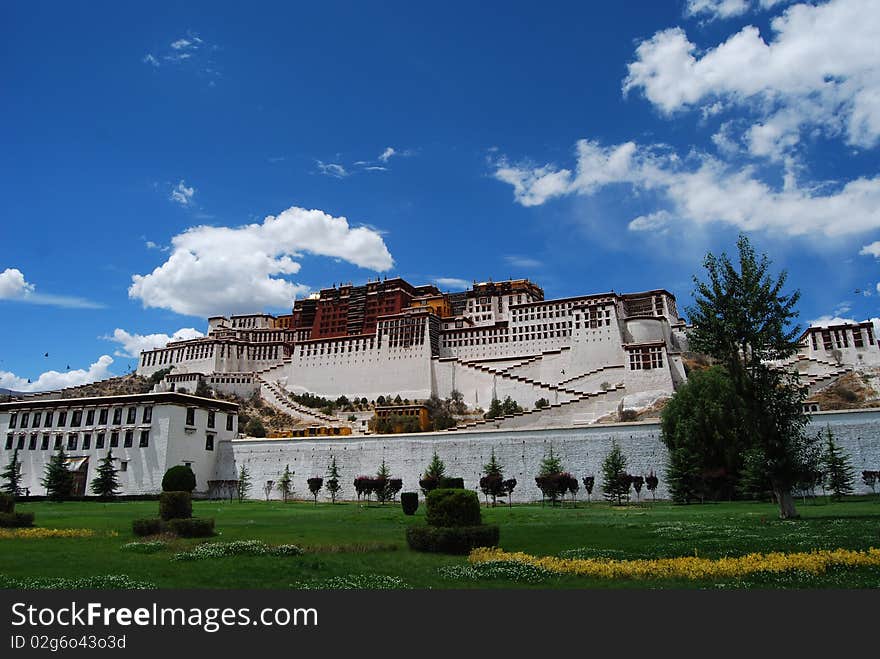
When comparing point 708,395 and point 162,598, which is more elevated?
point 708,395

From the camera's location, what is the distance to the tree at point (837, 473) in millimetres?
28859

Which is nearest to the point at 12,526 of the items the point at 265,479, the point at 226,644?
the point at 226,644

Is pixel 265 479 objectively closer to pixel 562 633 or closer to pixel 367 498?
pixel 367 498

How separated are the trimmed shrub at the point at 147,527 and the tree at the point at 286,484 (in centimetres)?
2431

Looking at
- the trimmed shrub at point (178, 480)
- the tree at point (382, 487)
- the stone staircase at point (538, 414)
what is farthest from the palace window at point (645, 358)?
the trimmed shrub at point (178, 480)

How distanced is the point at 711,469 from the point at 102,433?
134 feet

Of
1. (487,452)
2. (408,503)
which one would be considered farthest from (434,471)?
(408,503)

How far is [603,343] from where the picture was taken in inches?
2943

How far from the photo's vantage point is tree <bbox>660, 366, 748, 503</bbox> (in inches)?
1204

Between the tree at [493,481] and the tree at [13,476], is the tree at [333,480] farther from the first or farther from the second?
the tree at [13,476]

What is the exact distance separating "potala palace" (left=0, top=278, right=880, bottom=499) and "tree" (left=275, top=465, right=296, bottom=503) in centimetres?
64

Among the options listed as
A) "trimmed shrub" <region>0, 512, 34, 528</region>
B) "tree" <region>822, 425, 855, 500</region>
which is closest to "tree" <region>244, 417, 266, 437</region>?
"trimmed shrub" <region>0, 512, 34, 528</region>

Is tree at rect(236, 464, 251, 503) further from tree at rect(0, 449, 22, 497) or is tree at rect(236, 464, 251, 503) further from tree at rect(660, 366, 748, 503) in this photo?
tree at rect(660, 366, 748, 503)

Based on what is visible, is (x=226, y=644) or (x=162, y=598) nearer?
(x=226, y=644)
